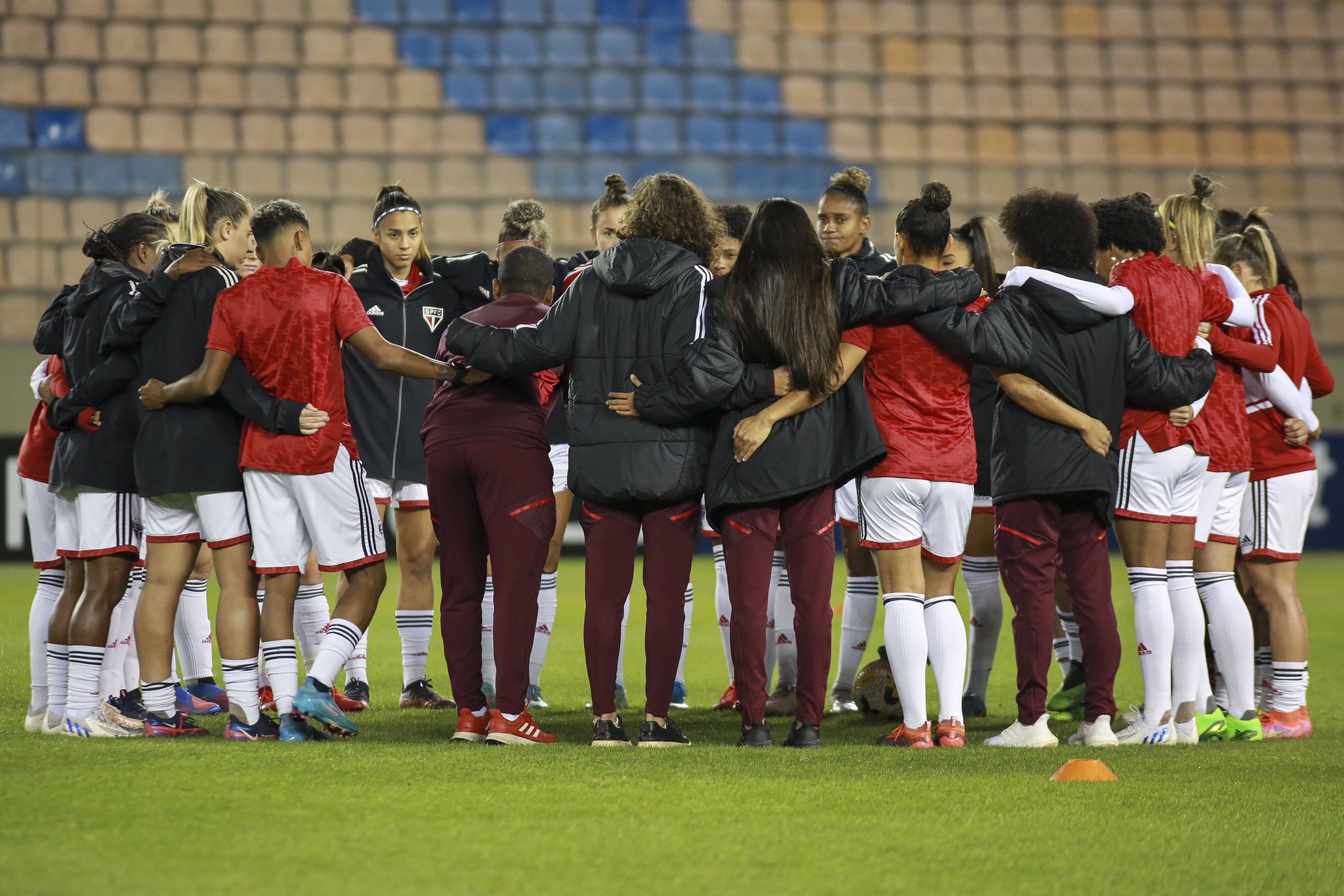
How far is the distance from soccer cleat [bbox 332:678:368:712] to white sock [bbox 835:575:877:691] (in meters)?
1.84

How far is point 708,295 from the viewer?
15.0 ft

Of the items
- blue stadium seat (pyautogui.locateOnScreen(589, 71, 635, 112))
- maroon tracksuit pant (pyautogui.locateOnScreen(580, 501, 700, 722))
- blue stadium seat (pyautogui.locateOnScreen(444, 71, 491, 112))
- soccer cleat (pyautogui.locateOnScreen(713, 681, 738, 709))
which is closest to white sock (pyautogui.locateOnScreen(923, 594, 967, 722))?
maroon tracksuit pant (pyautogui.locateOnScreen(580, 501, 700, 722))

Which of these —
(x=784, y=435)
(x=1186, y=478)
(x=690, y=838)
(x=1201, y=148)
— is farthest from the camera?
(x=1201, y=148)

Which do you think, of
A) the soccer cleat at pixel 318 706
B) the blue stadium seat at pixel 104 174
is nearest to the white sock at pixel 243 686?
the soccer cleat at pixel 318 706

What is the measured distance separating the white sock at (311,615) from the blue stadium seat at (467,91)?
410 inches

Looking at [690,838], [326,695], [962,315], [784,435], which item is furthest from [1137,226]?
[326,695]

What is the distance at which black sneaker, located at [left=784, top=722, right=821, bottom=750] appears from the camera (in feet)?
15.1

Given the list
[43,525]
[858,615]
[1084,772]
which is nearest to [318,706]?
[43,525]

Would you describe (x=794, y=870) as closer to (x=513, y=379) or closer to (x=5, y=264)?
(x=513, y=379)

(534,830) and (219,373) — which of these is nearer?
(534,830)

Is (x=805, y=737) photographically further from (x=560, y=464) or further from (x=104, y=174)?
(x=104, y=174)

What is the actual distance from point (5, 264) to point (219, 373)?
34.0 feet

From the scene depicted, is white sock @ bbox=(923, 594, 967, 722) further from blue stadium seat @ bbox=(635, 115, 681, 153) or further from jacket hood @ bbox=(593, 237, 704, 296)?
blue stadium seat @ bbox=(635, 115, 681, 153)

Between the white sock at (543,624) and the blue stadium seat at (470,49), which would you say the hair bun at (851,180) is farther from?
the blue stadium seat at (470,49)
